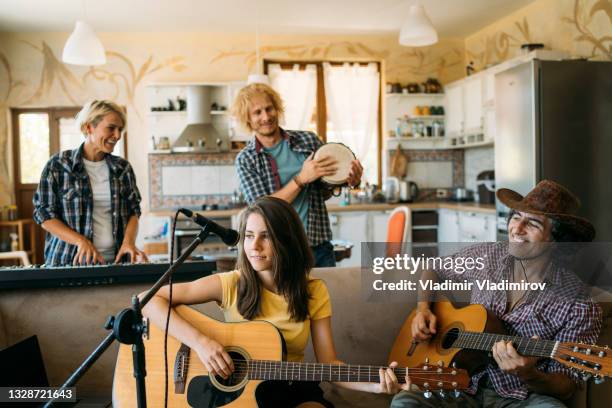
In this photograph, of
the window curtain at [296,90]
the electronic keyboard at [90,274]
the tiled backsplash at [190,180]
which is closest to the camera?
the electronic keyboard at [90,274]

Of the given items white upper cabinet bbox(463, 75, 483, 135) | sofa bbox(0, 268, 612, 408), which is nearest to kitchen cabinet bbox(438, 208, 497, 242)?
white upper cabinet bbox(463, 75, 483, 135)

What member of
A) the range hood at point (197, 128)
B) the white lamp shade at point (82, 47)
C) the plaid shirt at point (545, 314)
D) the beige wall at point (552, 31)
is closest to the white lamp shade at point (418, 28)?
the beige wall at point (552, 31)

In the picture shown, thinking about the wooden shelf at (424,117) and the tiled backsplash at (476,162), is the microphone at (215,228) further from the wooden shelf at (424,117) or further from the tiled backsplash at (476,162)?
the wooden shelf at (424,117)

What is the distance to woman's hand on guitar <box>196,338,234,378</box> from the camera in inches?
66.8

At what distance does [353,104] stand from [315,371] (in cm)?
549

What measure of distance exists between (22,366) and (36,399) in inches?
5.8

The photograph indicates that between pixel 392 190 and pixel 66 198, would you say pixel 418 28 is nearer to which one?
pixel 66 198

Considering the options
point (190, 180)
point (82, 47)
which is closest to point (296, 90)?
point (190, 180)

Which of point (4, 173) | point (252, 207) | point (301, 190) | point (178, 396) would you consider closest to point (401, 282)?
point (301, 190)

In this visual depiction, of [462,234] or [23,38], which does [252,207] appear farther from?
[23,38]

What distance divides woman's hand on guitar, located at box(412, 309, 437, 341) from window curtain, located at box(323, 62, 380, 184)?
4.97m

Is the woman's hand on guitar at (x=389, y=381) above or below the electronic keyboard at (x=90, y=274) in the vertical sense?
below

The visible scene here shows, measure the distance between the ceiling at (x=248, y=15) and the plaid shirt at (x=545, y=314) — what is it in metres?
4.14

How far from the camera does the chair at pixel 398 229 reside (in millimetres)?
3904
